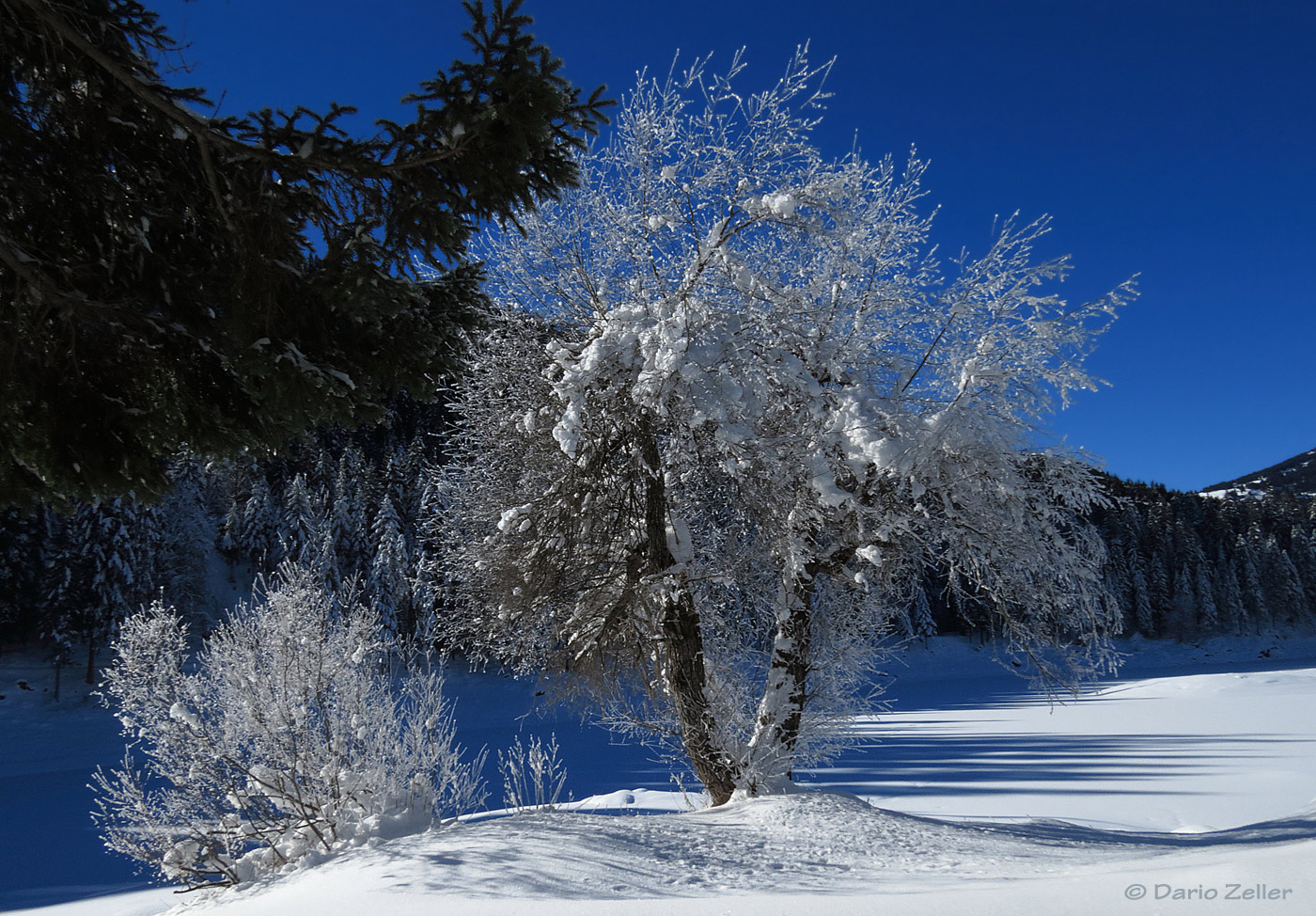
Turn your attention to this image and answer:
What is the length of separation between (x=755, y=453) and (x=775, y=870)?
135 inches

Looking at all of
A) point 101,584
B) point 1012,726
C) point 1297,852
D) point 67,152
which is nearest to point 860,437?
point 1297,852

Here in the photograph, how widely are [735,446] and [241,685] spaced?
5.77 meters

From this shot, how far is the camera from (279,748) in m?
7.43

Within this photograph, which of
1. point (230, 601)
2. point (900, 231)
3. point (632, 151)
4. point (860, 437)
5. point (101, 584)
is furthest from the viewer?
point (230, 601)

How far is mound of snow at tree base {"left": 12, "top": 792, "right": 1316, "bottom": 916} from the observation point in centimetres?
265

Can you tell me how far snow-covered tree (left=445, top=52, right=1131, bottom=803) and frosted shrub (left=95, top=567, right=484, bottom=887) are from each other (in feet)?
4.70

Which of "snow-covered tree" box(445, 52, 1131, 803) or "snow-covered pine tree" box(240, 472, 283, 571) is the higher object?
"snow-covered pine tree" box(240, 472, 283, 571)

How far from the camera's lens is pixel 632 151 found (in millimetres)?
6969

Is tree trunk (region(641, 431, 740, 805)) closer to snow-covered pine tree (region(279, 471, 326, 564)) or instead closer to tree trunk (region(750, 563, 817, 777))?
tree trunk (region(750, 563, 817, 777))

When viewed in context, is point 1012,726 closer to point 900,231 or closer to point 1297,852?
point 900,231

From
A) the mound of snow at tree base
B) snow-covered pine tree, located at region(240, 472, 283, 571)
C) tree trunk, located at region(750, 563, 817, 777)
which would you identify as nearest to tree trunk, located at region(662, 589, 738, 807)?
tree trunk, located at region(750, 563, 817, 777)

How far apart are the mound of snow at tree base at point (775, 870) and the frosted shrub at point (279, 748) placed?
3.20ft

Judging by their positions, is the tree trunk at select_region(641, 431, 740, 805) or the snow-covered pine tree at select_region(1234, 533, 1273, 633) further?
the snow-covered pine tree at select_region(1234, 533, 1273, 633)

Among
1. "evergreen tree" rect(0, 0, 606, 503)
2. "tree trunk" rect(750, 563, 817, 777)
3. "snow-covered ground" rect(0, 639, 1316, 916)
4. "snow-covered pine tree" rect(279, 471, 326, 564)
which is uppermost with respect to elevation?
"snow-covered pine tree" rect(279, 471, 326, 564)
